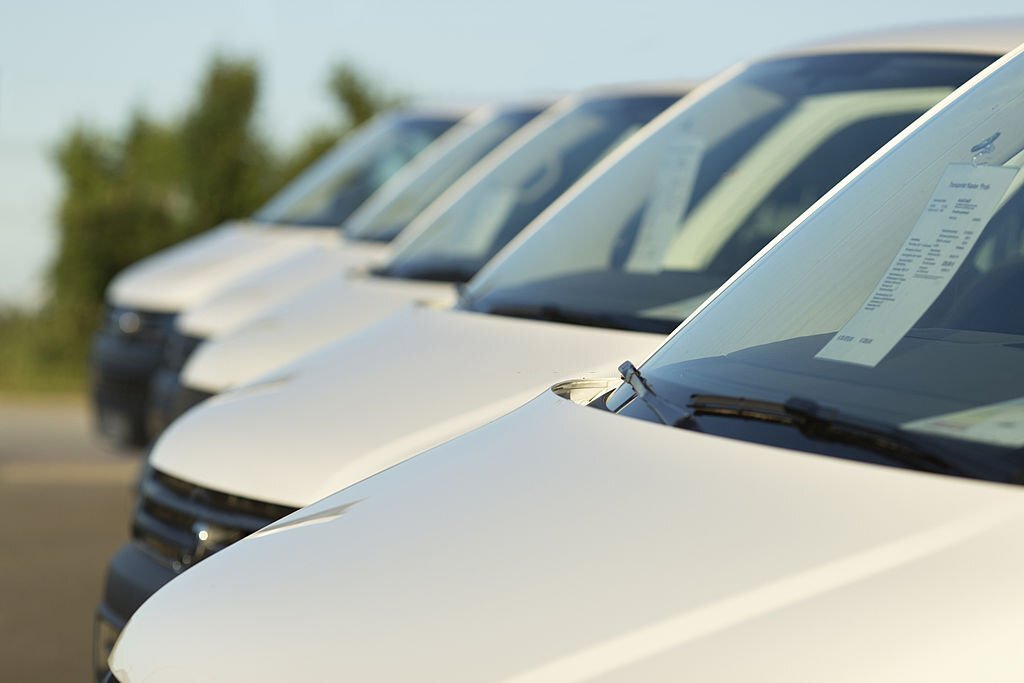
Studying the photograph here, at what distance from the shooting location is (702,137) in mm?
4395

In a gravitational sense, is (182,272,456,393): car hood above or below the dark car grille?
above

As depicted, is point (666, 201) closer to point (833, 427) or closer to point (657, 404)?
point (657, 404)

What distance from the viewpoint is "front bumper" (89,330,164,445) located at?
8.03m

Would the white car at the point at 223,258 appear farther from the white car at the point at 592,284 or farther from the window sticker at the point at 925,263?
the window sticker at the point at 925,263

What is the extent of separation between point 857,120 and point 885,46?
226 millimetres

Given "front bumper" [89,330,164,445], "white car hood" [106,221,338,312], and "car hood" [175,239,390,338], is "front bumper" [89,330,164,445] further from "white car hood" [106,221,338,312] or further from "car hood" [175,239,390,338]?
"car hood" [175,239,390,338]

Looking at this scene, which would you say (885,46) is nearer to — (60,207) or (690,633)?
(690,633)

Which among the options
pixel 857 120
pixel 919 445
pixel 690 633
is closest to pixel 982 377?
pixel 919 445

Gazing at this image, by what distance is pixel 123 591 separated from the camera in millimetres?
3533

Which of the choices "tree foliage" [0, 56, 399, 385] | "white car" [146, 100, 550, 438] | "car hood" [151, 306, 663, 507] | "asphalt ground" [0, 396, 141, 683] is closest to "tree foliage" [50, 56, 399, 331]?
"tree foliage" [0, 56, 399, 385]

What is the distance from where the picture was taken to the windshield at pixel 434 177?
289 inches

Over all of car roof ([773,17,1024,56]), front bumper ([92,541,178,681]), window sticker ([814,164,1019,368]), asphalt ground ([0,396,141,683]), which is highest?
car roof ([773,17,1024,56])

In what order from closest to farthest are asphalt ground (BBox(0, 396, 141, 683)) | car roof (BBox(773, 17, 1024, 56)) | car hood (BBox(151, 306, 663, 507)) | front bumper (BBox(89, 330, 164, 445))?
→ car hood (BBox(151, 306, 663, 507)) → car roof (BBox(773, 17, 1024, 56)) → asphalt ground (BBox(0, 396, 141, 683)) → front bumper (BBox(89, 330, 164, 445))

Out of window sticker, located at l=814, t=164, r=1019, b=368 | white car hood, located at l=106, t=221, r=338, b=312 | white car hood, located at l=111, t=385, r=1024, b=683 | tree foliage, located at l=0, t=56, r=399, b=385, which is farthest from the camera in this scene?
tree foliage, located at l=0, t=56, r=399, b=385
